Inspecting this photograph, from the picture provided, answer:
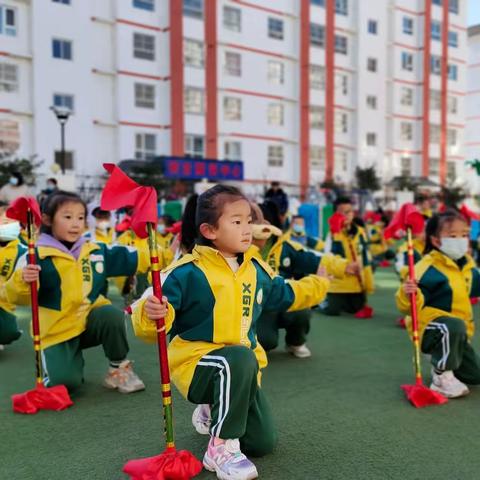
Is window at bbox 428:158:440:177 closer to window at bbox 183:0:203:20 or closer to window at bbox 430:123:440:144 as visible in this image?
window at bbox 430:123:440:144

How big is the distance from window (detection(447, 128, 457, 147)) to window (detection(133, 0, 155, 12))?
67.6 feet

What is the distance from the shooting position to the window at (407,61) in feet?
109

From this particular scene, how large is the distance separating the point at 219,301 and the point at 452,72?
3737cm

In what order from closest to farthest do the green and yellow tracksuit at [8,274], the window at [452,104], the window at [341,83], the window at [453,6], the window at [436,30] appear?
the green and yellow tracksuit at [8,274], the window at [341,83], the window at [436,30], the window at [453,6], the window at [452,104]

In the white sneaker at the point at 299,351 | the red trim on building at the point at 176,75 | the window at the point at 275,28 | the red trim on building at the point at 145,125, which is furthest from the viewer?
the window at the point at 275,28

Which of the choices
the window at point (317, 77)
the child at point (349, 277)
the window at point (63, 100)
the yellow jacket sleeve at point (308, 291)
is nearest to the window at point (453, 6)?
the window at point (317, 77)

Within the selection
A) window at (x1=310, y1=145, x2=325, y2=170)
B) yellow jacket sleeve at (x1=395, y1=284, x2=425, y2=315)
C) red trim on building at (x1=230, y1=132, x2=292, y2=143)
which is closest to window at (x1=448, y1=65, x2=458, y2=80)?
window at (x1=310, y1=145, x2=325, y2=170)

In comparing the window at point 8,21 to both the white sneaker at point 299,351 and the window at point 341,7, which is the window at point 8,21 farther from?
the white sneaker at point 299,351

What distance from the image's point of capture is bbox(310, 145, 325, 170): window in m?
29.2

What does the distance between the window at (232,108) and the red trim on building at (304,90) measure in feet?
11.8

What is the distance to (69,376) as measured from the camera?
11.6 ft

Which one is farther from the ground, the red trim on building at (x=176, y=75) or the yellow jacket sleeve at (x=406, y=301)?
the red trim on building at (x=176, y=75)

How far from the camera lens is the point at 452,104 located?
119 feet

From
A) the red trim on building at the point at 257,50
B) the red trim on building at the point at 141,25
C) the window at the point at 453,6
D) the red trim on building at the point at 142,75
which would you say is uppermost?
the window at the point at 453,6
